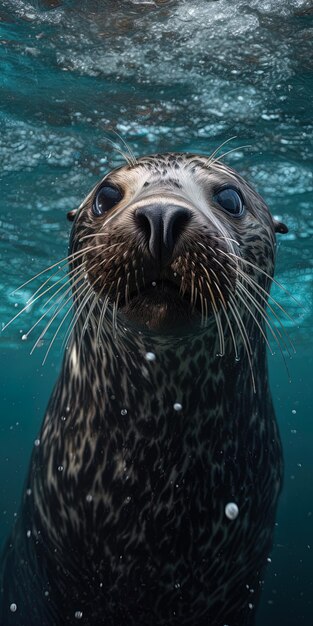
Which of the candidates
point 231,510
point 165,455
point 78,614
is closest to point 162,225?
point 165,455

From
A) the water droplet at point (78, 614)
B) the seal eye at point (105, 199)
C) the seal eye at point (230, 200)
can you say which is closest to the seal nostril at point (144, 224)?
the seal eye at point (105, 199)

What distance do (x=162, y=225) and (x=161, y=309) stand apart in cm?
39

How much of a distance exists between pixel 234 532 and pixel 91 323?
52.1 inches

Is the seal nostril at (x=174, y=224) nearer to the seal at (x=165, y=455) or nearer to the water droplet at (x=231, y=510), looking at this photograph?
the seal at (x=165, y=455)

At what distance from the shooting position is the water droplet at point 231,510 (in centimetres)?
321

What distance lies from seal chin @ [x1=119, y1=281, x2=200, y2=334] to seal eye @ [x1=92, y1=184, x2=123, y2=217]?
74cm

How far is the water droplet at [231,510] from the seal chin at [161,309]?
3.90 ft

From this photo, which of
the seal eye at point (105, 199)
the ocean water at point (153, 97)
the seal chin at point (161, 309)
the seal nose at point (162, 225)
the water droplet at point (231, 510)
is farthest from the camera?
the ocean water at point (153, 97)

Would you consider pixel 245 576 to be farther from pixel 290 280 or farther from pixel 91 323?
pixel 290 280

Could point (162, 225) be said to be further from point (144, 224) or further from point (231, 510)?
point (231, 510)

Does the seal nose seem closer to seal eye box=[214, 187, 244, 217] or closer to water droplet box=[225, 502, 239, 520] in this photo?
seal eye box=[214, 187, 244, 217]

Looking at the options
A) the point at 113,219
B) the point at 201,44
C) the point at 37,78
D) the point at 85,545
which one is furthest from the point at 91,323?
the point at 37,78

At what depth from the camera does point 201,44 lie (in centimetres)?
782

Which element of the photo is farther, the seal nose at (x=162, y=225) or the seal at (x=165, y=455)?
the seal at (x=165, y=455)
